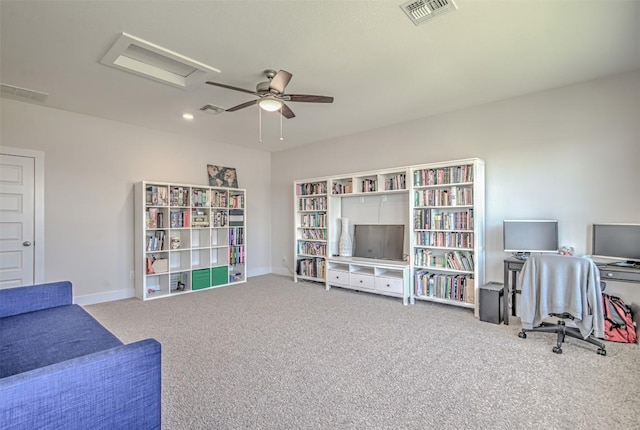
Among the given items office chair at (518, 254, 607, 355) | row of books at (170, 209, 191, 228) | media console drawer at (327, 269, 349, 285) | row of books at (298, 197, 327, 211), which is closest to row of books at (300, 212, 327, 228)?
row of books at (298, 197, 327, 211)

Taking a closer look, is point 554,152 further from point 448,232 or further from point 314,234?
point 314,234

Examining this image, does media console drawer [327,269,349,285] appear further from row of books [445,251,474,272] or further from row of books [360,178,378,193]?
row of books [445,251,474,272]

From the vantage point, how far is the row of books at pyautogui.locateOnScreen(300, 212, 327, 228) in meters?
5.57

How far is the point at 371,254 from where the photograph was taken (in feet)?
16.8

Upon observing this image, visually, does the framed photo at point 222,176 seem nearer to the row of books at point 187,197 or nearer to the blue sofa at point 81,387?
the row of books at point 187,197

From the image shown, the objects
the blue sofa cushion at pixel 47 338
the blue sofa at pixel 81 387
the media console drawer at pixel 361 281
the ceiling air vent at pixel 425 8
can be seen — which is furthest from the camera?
the media console drawer at pixel 361 281

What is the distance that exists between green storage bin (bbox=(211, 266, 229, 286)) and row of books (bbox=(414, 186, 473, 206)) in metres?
3.40

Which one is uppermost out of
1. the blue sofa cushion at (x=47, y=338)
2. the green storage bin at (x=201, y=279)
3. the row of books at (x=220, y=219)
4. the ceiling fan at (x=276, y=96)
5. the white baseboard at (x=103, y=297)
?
the ceiling fan at (x=276, y=96)

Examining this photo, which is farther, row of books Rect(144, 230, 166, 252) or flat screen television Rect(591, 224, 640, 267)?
row of books Rect(144, 230, 166, 252)

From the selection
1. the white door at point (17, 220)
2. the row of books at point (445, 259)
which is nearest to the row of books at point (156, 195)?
the white door at point (17, 220)

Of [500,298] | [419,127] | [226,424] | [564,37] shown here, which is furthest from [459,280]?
[226,424]

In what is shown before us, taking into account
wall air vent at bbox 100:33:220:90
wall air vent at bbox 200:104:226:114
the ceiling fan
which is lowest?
the ceiling fan

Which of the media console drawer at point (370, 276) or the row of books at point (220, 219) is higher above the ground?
the row of books at point (220, 219)

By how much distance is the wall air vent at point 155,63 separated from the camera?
2.70 meters
